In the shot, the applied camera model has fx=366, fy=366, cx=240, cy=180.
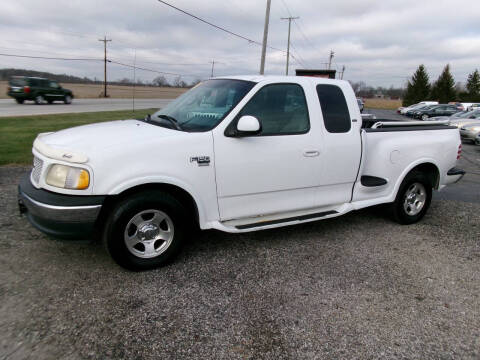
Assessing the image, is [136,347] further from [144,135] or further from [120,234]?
[144,135]

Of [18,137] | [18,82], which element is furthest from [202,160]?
[18,82]

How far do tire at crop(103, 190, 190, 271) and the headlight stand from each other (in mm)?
357

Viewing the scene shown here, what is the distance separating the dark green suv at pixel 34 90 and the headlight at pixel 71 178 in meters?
26.1

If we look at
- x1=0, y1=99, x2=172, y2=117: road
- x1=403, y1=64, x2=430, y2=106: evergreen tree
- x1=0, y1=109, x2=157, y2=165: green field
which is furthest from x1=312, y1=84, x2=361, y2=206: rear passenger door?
x1=403, y1=64, x2=430, y2=106: evergreen tree

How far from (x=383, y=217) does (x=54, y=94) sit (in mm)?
27734

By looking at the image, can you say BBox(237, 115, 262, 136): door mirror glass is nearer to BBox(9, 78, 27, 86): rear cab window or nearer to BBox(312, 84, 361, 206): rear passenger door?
BBox(312, 84, 361, 206): rear passenger door

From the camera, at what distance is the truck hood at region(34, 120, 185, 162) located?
3.18 meters

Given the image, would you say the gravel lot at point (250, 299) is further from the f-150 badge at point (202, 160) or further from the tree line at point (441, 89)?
the tree line at point (441, 89)

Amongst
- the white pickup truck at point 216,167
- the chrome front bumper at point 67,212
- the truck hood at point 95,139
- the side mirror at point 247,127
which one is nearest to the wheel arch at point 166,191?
the white pickup truck at point 216,167

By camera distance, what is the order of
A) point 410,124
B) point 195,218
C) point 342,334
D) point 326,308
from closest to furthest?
point 342,334 < point 326,308 < point 195,218 < point 410,124

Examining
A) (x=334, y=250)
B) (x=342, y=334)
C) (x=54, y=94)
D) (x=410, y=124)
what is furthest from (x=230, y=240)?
(x=54, y=94)

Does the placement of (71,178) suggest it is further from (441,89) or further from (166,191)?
(441,89)

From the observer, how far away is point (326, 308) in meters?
3.06

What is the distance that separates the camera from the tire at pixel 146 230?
3.26 metres
